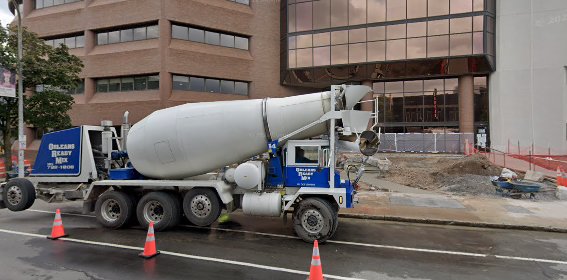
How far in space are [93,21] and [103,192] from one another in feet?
83.2

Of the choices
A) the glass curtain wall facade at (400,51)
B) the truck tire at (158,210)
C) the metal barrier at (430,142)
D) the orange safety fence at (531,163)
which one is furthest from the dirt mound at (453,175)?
the glass curtain wall facade at (400,51)

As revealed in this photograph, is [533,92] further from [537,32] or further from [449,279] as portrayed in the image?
[449,279]

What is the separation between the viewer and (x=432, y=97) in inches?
1250

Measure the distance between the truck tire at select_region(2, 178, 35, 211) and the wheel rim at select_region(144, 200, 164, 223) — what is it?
3.64 metres

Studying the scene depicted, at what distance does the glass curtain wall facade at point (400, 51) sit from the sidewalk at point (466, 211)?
18717 mm

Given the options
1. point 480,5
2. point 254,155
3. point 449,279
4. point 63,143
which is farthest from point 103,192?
point 480,5

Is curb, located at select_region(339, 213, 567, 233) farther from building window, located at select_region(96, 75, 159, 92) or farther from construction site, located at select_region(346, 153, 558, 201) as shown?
building window, located at select_region(96, 75, 159, 92)

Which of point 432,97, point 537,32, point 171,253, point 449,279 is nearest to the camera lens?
point 449,279

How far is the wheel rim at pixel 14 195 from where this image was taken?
9.97 meters

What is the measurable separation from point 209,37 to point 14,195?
73.0ft

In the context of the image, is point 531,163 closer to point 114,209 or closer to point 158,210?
point 158,210

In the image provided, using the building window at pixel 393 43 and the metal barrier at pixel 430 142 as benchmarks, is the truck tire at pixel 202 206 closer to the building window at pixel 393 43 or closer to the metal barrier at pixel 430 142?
the metal barrier at pixel 430 142

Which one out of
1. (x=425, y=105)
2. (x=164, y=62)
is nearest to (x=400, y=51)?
(x=425, y=105)

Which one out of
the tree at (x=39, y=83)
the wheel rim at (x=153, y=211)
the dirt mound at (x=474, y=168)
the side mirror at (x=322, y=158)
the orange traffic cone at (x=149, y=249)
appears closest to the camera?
the orange traffic cone at (x=149, y=249)
